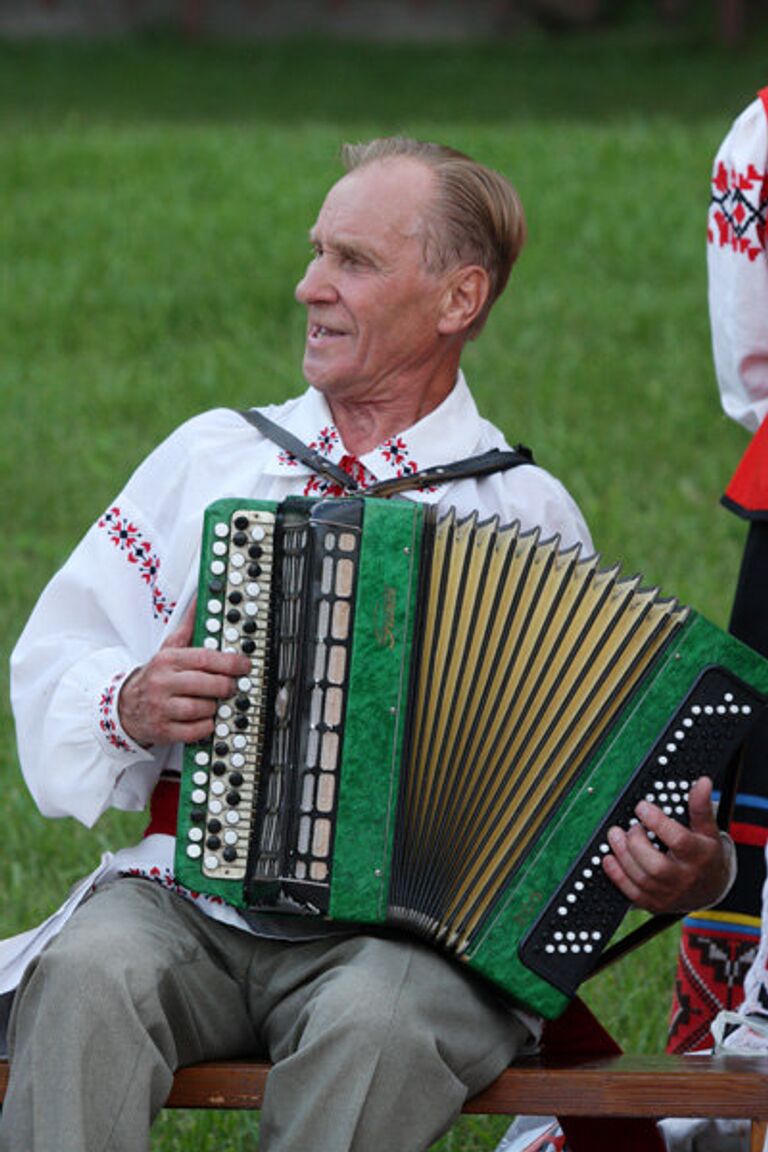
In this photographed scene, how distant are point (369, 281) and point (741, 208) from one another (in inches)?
28.6

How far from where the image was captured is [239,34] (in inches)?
938

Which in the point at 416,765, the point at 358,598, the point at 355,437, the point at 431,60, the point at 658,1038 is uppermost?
the point at 431,60

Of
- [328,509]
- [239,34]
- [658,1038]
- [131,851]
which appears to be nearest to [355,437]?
[328,509]

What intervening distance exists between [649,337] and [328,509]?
621cm

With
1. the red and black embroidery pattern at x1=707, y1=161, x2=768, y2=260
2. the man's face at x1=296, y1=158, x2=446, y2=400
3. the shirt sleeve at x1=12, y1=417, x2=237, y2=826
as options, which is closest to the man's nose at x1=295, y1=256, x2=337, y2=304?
the man's face at x1=296, y1=158, x2=446, y2=400

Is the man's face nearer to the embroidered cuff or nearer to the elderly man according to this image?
the elderly man

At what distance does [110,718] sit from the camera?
11.2ft

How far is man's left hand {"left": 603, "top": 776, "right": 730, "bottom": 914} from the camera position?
10.8 ft

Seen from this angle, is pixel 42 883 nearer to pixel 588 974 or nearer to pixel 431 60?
pixel 588 974

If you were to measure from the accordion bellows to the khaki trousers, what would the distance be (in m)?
0.09

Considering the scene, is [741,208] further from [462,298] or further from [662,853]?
[662,853]

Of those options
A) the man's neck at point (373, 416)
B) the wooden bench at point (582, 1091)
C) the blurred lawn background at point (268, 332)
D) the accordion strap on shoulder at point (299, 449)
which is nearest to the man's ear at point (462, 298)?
the man's neck at point (373, 416)

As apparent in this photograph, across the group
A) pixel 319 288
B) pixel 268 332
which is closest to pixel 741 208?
pixel 319 288

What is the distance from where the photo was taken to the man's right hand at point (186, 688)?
128 inches
